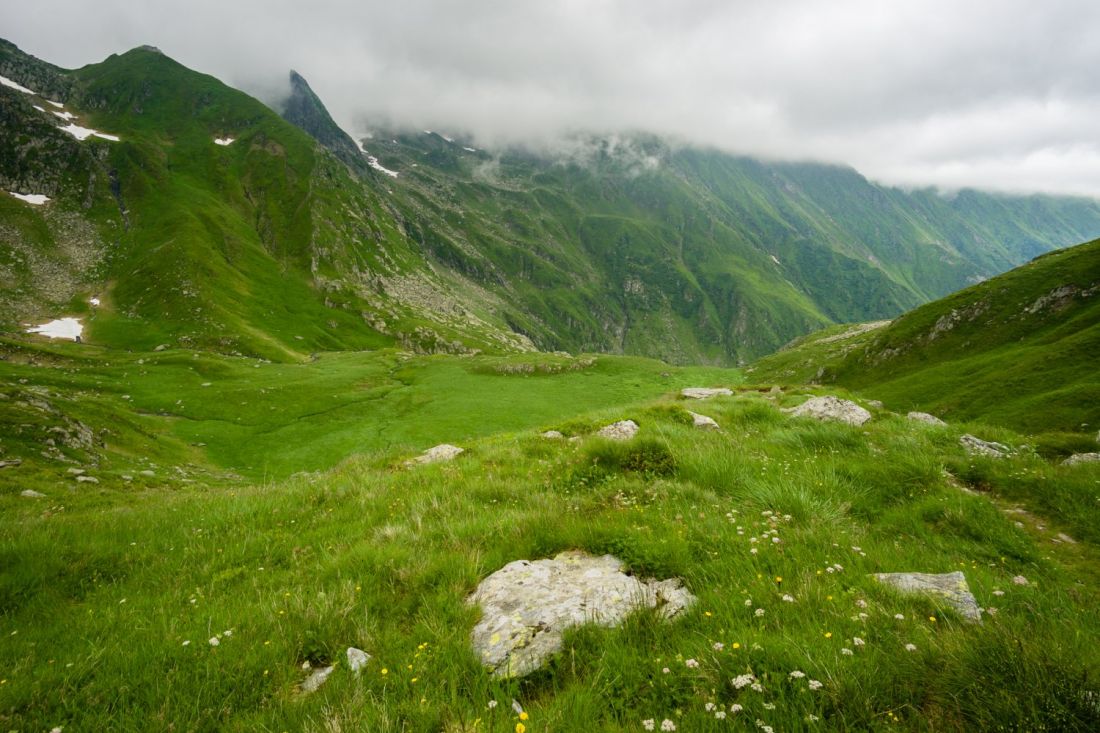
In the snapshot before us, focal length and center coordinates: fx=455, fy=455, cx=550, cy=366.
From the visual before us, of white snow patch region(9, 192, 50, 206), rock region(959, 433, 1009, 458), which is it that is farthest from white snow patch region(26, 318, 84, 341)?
rock region(959, 433, 1009, 458)

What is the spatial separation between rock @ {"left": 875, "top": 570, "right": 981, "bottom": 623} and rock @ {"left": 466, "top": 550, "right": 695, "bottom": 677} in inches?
78.7

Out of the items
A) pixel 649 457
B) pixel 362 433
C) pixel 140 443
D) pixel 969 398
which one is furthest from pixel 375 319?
pixel 649 457

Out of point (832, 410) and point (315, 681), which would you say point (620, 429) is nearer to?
point (832, 410)

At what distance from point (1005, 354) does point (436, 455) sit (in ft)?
323

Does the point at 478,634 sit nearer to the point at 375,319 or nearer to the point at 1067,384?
the point at 1067,384

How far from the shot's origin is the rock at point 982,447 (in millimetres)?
10562

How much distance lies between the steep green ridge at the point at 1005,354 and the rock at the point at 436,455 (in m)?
62.7

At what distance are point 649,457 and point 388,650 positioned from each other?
6.26 meters

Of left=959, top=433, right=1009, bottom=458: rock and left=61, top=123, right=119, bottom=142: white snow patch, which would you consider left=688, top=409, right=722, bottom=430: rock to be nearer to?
left=959, top=433, right=1009, bottom=458: rock

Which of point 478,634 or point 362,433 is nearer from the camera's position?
point 478,634

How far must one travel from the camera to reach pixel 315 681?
3.91 m

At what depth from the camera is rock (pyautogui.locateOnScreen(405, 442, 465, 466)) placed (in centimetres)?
1363

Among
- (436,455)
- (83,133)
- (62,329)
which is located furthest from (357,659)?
(83,133)

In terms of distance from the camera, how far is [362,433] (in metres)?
55.2
